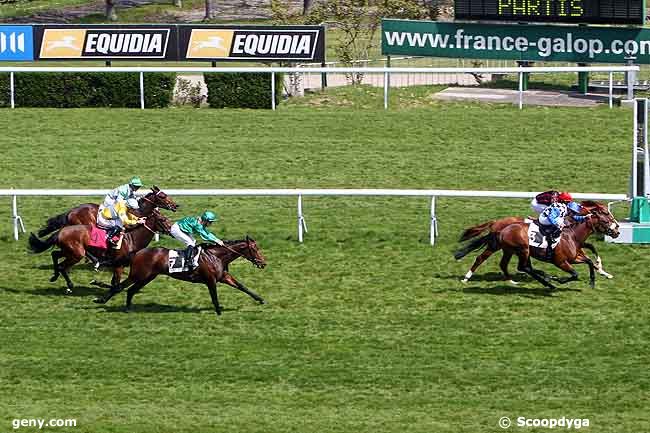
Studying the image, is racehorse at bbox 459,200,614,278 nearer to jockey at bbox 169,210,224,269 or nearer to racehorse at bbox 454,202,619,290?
racehorse at bbox 454,202,619,290

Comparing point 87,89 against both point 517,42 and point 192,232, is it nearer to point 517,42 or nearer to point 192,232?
point 517,42

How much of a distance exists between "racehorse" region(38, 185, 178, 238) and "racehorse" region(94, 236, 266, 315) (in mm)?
1272

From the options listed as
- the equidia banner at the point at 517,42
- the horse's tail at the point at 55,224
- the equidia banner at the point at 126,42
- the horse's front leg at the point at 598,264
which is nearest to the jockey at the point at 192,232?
the horse's tail at the point at 55,224

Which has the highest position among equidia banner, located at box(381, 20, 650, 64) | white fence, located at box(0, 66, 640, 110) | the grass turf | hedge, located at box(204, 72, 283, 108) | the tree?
the tree

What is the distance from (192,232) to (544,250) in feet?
12.1

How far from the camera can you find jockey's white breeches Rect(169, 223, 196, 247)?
44.8 feet

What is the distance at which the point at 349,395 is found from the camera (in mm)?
11375

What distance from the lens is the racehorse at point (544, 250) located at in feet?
46.8

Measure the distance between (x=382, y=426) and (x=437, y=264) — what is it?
509 centimetres

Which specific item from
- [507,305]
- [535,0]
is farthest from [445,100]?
[507,305]

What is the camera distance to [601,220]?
14562 mm

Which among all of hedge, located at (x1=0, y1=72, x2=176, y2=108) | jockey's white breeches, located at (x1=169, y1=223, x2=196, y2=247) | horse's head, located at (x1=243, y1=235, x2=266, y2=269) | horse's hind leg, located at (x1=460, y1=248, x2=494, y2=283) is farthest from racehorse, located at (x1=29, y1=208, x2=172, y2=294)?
hedge, located at (x1=0, y1=72, x2=176, y2=108)

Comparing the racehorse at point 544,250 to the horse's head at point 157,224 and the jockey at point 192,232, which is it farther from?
the horse's head at point 157,224

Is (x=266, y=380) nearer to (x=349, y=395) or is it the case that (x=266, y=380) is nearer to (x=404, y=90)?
(x=349, y=395)
